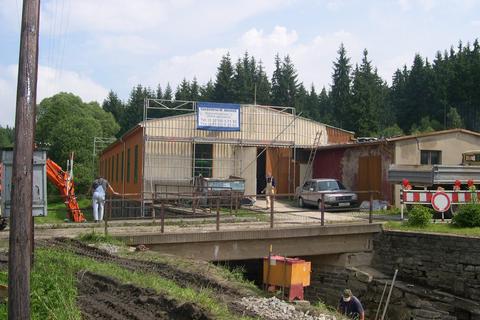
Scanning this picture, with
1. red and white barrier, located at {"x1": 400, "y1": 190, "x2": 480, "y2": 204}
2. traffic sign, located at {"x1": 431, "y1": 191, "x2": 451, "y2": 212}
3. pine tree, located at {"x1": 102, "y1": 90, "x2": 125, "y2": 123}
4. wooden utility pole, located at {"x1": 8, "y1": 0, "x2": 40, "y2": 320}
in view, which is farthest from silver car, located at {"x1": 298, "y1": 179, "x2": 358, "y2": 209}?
pine tree, located at {"x1": 102, "y1": 90, "x2": 125, "y2": 123}

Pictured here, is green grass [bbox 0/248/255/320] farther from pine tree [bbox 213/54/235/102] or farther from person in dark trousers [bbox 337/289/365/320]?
pine tree [bbox 213/54/235/102]

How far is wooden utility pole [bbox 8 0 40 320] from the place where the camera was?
22.4 ft

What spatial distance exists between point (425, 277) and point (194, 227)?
23.0 feet

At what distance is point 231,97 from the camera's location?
91562 millimetres

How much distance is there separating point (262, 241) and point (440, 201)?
6604mm

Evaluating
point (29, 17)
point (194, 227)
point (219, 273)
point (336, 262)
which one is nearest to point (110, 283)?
point (219, 273)

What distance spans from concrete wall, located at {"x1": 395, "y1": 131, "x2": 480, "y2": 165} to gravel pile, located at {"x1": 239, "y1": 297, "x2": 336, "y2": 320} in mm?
17219

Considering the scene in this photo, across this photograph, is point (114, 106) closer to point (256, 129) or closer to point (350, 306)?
point (256, 129)

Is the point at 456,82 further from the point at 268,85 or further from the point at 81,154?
the point at 81,154

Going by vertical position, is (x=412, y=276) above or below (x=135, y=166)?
below

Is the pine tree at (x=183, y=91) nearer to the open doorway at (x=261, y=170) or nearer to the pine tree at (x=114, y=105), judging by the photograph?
the pine tree at (x=114, y=105)

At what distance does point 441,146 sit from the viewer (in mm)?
26828

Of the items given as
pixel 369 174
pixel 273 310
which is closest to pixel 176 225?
pixel 273 310

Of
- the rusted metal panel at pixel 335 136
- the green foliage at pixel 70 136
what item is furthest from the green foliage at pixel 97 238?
the green foliage at pixel 70 136
